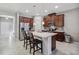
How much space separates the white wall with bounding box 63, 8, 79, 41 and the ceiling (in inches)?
4.8

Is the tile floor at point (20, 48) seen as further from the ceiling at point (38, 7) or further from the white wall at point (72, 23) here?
the ceiling at point (38, 7)

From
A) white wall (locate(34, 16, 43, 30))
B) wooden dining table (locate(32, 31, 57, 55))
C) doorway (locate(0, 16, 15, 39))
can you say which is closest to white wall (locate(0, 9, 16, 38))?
doorway (locate(0, 16, 15, 39))

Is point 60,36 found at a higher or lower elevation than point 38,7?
lower

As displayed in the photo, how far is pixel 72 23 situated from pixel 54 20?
0.43m

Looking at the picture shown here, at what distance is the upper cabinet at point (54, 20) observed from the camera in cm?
206

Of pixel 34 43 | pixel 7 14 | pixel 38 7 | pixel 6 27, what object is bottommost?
pixel 34 43

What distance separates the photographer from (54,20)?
2.11m

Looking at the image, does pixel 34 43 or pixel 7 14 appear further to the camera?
pixel 34 43

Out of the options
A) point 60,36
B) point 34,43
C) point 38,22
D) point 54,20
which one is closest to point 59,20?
point 54,20

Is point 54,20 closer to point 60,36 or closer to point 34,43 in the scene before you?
point 60,36

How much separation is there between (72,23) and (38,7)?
2.93ft

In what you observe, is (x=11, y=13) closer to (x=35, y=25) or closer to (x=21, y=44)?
(x=35, y=25)

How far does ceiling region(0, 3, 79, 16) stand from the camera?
200 centimetres

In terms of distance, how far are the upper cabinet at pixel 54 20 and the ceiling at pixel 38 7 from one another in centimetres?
12
